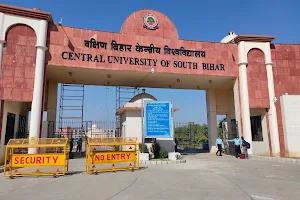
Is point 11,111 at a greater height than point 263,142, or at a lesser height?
greater

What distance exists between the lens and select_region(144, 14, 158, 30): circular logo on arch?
639 inches

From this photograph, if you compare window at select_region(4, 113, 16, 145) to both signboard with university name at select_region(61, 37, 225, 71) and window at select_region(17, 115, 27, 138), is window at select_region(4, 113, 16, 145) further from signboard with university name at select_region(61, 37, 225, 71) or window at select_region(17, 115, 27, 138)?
signboard with university name at select_region(61, 37, 225, 71)

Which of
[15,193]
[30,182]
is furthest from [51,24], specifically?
[15,193]

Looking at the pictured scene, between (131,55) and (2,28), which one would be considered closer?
(2,28)

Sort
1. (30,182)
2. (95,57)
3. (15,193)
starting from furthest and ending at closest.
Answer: (95,57) → (30,182) → (15,193)

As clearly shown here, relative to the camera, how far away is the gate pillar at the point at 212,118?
20.2 m

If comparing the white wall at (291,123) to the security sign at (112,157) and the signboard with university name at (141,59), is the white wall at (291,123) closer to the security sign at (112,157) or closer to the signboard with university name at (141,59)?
the signboard with university name at (141,59)

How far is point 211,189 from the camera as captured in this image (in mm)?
6527

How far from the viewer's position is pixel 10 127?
44.9 ft

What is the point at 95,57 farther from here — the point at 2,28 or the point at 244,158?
the point at 244,158

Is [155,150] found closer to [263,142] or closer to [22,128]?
[263,142]

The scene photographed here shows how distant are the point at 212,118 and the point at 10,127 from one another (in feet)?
49.8

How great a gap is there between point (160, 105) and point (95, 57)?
203 inches

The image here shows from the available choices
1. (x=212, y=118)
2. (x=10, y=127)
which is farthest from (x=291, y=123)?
(x=10, y=127)
